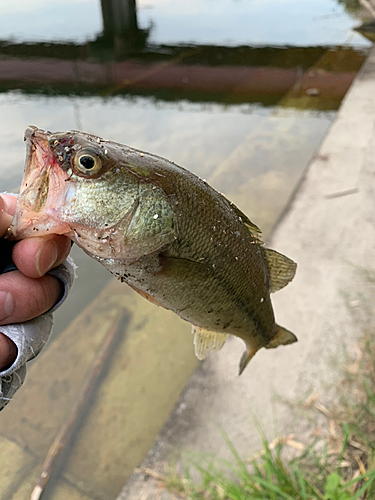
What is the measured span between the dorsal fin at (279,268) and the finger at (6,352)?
1.08 metres

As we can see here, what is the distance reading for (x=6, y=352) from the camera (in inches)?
Result: 47.6

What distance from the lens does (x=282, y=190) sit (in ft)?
20.2

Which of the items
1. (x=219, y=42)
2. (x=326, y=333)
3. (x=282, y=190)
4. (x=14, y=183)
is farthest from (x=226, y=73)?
(x=326, y=333)

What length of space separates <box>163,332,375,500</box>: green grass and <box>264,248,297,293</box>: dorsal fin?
4.05ft

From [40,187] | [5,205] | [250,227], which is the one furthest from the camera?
[250,227]

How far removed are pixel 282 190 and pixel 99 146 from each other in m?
5.38

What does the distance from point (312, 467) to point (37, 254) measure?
2310 millimetres

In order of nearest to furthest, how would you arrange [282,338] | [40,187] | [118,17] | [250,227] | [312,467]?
1. [40,187]
2. [250,227]
3. [282,338]
4. [312,467]
5. [118,17]

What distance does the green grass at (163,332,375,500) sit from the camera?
212 cm

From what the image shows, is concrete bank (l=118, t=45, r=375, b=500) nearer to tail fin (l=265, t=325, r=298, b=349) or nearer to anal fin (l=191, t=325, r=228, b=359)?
tail fin (l=265, t=325, r=298, b=349)

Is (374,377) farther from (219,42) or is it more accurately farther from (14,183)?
(219,42)

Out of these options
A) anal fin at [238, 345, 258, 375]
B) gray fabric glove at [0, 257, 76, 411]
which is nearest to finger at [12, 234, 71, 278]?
gray fabric glove at [0, 257, 76, 411]

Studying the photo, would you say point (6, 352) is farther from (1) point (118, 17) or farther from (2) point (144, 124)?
(1) point (118, 17)

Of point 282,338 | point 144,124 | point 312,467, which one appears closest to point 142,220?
point 282,338
